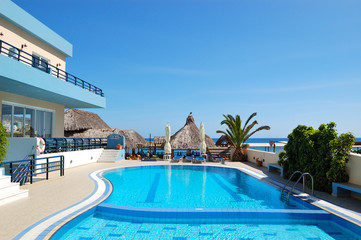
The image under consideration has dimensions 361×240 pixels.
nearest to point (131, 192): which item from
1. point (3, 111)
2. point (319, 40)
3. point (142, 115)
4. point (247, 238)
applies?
point (247, 238)

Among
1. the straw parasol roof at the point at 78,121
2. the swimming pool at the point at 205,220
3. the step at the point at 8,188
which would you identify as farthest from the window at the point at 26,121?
the swimming pool at the point at 205,220

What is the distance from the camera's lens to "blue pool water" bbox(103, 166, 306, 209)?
7.77 meters

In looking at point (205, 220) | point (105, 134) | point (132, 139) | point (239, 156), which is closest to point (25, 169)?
point (205, 220)

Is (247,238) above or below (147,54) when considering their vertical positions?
below

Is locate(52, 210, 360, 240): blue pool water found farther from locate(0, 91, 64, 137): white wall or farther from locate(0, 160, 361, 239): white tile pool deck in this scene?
locate(0, 91, 64, 137): white wall

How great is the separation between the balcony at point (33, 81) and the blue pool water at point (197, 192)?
6664 millimetres

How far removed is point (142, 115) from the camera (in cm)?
4109

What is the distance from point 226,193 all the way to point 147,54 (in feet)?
58.8

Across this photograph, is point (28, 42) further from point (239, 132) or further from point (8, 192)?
point (239, 132)

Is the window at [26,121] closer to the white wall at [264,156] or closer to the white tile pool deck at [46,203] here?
the white tile pool deck at [46,203]

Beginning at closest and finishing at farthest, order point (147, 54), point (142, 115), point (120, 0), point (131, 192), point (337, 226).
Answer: point (337, 226)
point (131, 192)
point (120, 0)
point (147, 54)
point (142, 115)

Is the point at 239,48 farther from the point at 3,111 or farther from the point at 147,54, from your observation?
the point at 3,111

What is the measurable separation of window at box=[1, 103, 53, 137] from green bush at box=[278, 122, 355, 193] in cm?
1539

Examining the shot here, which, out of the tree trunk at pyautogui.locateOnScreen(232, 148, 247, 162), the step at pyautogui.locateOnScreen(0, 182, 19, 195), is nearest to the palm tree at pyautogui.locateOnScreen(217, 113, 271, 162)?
the tree trunk at pyautogui.locateOnScreen(232, 148, 247, 162)
